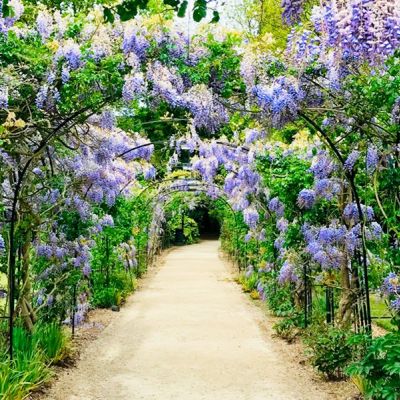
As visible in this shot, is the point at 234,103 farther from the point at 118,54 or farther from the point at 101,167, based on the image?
the point at 101,167

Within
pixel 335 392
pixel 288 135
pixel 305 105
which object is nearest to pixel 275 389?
pixel 335 392

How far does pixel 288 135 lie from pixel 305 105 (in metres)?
4.69

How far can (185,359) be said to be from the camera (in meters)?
6.34

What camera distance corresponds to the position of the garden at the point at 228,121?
4148mm

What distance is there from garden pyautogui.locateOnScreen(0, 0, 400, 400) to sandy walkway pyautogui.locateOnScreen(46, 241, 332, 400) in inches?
14.0

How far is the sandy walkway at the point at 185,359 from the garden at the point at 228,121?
1.17 feet

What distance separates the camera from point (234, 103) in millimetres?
5918

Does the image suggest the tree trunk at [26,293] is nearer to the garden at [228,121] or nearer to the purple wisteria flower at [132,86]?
the garden at [228,121]

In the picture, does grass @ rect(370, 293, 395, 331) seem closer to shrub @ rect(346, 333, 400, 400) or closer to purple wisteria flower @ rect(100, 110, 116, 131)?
shrub @ rect(346, 333, 400, 400)

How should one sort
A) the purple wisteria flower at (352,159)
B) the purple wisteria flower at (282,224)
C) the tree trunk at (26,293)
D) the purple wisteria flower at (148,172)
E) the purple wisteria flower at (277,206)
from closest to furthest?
the purple wisteria flower at (352,159) → the tree trunk at (26,293) → the purple wisteria flower at (282,224) → the purple wisteria flower at (277,206) → the purple wisteria flower at (148,172)

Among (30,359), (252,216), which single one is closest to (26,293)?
(30,359)

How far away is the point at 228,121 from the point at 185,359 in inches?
97.2

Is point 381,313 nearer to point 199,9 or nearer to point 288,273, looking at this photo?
point 288,273

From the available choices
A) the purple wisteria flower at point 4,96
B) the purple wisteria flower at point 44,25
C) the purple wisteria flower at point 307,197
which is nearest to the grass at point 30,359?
the purple wisteria flower at point 4,96
